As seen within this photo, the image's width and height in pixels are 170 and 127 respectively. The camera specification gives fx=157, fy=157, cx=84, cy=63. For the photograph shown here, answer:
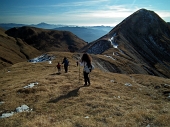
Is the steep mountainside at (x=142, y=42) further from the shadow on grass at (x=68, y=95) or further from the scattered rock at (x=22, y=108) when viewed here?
the scattered rock at (x=22, y=108)

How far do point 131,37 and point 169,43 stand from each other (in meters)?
37.0

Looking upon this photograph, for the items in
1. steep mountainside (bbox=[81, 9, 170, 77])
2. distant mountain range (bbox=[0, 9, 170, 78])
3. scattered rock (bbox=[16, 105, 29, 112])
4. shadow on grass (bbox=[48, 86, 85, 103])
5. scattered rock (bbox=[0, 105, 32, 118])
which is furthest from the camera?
steep mountainside (bbox=[81, 9, 170, 77])

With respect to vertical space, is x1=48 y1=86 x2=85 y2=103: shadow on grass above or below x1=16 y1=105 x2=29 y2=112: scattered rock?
above

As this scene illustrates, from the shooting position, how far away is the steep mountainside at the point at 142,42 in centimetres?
9962

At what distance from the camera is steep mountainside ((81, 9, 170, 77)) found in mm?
99625

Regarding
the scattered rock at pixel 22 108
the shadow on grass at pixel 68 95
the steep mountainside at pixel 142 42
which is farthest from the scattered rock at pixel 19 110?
the steep mountainside at pixel 142 42

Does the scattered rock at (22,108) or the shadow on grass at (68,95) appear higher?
the shadow on grass at (68,95)

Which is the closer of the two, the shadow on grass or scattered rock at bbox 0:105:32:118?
scattered rock at bbox 0:105:32:118

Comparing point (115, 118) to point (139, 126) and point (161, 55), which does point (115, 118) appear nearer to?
point (139, 126)

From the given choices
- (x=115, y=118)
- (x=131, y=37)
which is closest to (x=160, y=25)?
(x=131, y=37)

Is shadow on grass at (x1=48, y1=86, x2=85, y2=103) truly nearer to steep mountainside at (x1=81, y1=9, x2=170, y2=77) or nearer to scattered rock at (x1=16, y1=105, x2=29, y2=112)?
scattered rock at (x1=16, y1=105, x2=29, y2=112)

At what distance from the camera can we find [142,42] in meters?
128

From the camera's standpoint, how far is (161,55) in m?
119

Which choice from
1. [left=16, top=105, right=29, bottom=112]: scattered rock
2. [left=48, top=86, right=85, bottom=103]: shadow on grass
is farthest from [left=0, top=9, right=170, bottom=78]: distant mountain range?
[left=16, top=105, right=29, bottom=112]: scattered rock
